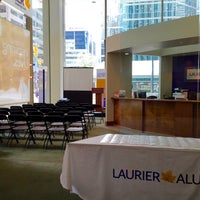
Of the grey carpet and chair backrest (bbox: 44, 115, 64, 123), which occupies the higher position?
chair backrest (bbox: 44, 115, 64, 123)

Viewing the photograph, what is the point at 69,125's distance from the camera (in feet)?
24.4

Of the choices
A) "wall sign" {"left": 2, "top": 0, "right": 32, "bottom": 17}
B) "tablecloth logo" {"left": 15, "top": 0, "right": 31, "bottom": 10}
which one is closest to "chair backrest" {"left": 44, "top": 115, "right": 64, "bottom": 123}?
"wall sign" {"left": 2, "top": 0, "right": 32, "bottom": 17}

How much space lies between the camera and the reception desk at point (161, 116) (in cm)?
711

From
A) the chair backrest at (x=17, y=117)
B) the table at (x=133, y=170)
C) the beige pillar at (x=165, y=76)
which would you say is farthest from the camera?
the beige pillar at (x=165, y=76)

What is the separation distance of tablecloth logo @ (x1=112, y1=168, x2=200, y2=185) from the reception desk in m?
4.45

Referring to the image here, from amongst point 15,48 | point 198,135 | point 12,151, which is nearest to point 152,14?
point 198,135

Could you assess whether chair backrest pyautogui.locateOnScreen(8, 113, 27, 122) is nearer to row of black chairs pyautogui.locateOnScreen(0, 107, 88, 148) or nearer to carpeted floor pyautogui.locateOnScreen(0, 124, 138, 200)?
row of black chairs pyautogui.locateOnScreen(0, 107, 88, 148)

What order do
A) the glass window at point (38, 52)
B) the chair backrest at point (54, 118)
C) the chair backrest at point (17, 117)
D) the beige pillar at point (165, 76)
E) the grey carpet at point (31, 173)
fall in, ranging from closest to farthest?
the grey carpet at point (31, 173) → the chair backrest at point (54, 118) → the chair backrest at point (17, 117) → the beige pillar at point (165, 76) → the glass window at point (38, 52)

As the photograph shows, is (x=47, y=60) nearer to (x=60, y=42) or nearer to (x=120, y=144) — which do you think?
(x=60, y=42)

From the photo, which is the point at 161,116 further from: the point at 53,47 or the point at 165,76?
the point at 53,47

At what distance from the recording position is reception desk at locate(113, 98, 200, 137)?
7113 mm

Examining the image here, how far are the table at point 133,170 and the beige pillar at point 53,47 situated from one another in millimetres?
11295

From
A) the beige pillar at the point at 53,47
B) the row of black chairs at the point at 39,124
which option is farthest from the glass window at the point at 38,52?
the row of black chairs at the point at 39,124

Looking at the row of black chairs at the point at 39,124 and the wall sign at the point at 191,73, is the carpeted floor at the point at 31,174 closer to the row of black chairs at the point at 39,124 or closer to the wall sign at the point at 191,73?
the row of black chairs at the point at 39,124
